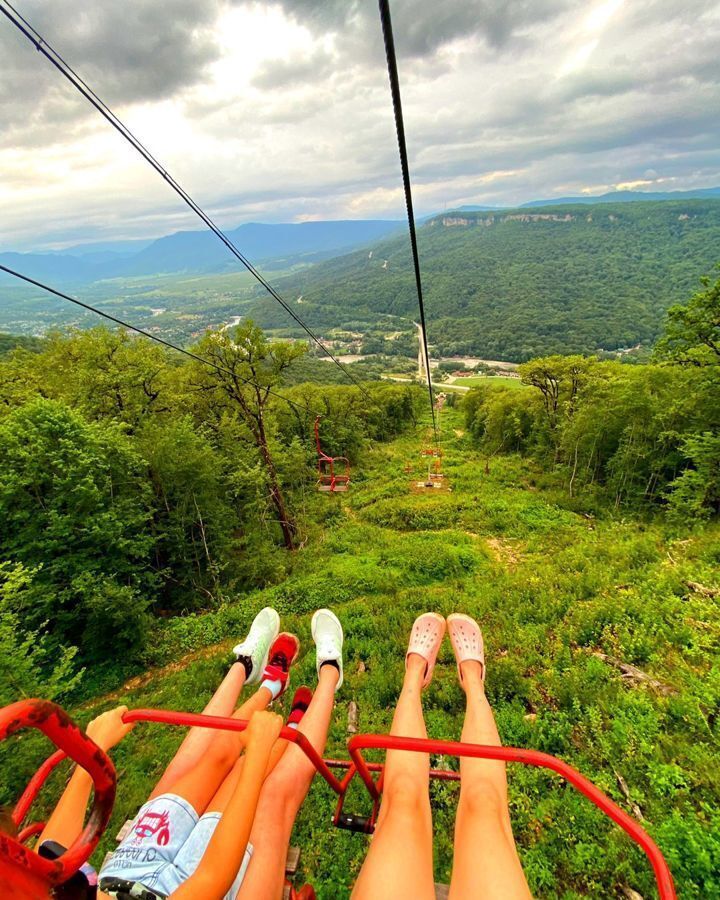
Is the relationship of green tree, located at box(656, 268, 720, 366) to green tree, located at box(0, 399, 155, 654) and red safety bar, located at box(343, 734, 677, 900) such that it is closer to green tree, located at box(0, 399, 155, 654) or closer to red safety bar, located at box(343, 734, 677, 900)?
red safety bar, located at box(343, 734, 677, 900)

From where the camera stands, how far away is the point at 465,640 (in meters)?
4.50

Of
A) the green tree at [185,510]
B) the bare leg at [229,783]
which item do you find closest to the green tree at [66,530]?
Result: the green tree at [185,510]

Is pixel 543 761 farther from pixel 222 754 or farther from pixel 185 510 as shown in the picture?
pixel 185 510

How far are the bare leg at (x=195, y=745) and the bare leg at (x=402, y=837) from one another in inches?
60.0

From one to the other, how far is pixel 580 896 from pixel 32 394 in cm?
1709

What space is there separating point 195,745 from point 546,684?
4.33 m

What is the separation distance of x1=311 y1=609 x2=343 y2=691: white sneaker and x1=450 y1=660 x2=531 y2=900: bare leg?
1.64m

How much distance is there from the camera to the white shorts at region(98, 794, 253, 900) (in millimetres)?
2256

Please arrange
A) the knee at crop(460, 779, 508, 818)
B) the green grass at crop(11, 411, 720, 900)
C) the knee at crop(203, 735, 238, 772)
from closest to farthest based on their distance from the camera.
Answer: the knee at crop(460, 779, 508, 818)
the knee at crop(203, 735, 238, 772)
the green grass at crop(11, 411, 720, 900)

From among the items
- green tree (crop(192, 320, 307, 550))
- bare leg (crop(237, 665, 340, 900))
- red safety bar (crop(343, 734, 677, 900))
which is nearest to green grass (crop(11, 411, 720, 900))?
bare leg (crop(237, 665, 340, 900))

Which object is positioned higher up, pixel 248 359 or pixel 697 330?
pixel 248 359

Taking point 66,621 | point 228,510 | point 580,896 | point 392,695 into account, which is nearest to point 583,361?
point 228,510

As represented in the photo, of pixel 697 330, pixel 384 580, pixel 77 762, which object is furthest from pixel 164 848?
pixel 697 330

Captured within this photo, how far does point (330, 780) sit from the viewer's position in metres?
2.91
